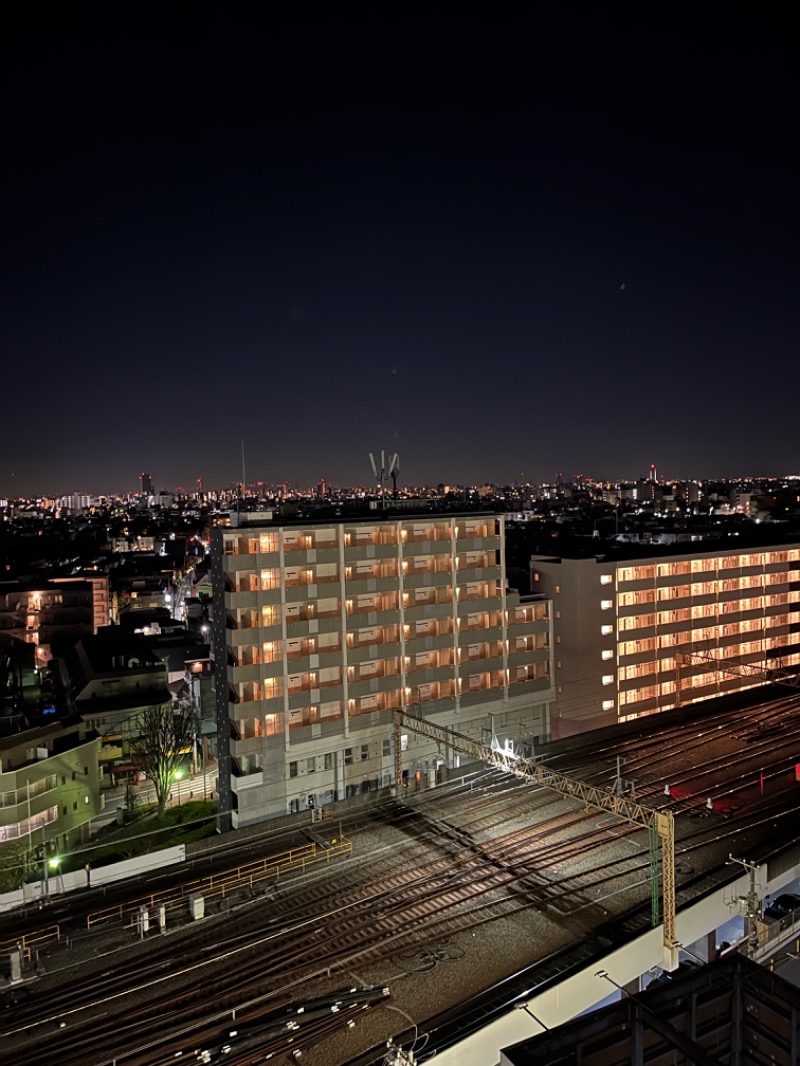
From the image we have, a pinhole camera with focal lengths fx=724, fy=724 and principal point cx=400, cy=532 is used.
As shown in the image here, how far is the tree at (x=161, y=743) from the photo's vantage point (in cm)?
2359

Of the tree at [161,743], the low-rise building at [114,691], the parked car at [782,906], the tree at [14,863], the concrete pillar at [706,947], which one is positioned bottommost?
the concrete pillar at [706,947]

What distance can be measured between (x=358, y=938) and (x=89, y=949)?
4781mm

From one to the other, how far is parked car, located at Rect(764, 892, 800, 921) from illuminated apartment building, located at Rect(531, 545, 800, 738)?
11114 millimetres

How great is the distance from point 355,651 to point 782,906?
12446 mm

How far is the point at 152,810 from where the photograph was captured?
24234 millimetres

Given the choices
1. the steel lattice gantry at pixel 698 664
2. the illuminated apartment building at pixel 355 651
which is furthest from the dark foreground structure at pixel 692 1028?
the steel lattice gantry at pixel 698 664

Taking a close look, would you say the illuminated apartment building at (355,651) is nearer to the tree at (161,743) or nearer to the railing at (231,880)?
the tree at (161,743)

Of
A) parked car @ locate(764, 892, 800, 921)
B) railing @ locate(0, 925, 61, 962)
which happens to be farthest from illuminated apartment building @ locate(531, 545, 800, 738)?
railing @ locate(0, 925, 61, 962)

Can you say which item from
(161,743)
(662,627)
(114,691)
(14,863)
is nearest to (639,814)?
(14,863)

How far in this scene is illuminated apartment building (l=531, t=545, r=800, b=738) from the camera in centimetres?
2819

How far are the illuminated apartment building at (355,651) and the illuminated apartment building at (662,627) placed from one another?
121 inches

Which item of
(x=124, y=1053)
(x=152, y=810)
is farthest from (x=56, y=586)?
(x=124, y=1053)

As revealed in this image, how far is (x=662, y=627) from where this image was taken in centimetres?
3006

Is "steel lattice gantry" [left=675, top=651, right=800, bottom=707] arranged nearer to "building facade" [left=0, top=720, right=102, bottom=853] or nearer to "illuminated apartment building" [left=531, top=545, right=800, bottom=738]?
"illuminated apartment building" [left=531, top=545, right=800, bottom=738]
